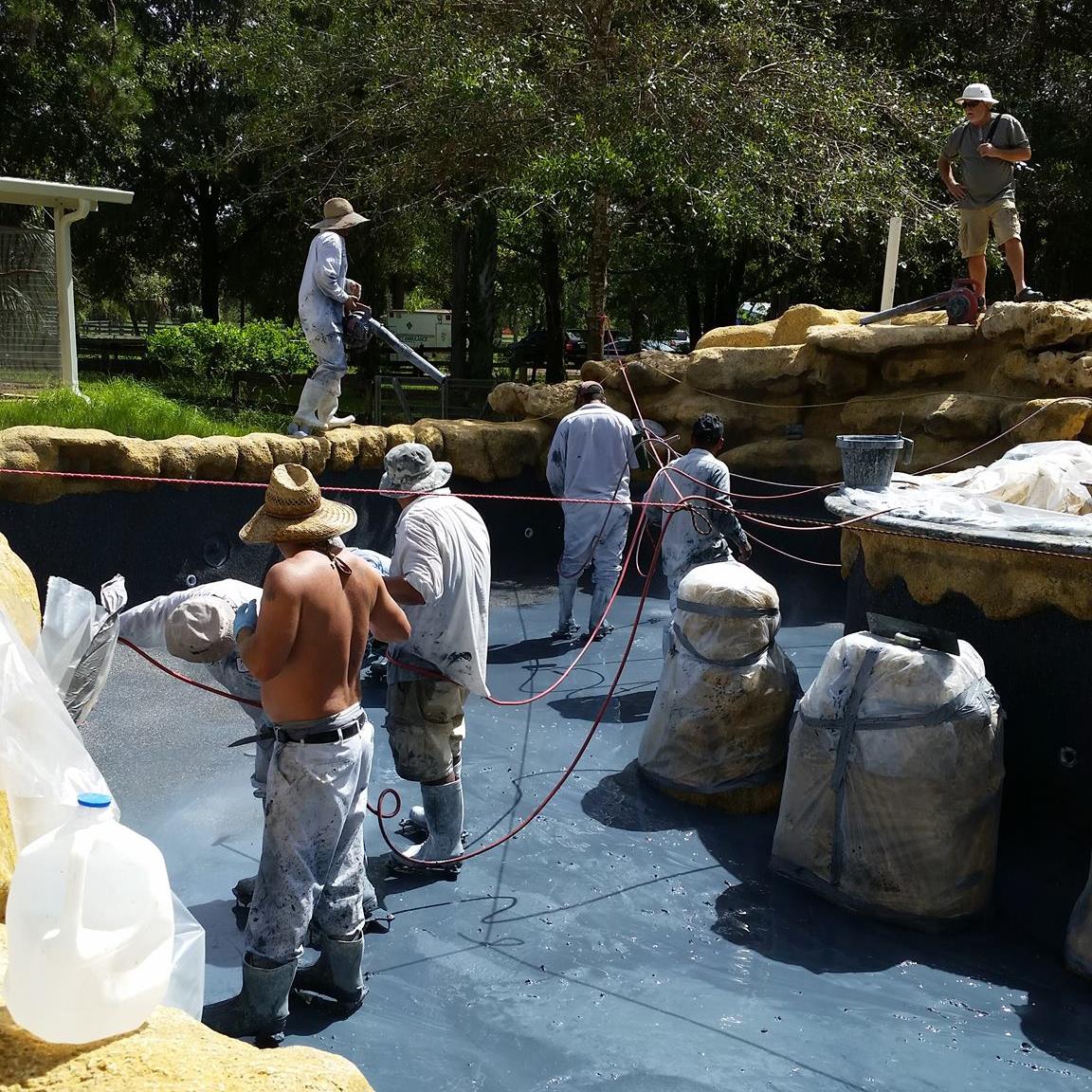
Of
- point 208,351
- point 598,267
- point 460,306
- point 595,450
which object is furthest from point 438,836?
point 460,306


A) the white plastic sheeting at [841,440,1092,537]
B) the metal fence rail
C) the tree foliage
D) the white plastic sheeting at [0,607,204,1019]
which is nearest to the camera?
the white plastic sheeting at [0,607,204,1019]

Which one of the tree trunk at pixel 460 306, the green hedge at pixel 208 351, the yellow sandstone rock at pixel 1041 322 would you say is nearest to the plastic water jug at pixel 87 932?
the yellow sandstone rock at pixel 1041 322

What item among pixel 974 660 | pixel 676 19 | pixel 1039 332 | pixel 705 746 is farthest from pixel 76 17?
pixel 974 660

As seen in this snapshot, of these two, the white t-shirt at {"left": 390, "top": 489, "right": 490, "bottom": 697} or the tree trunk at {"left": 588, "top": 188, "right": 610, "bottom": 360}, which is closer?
the white t-shirt at {"left": 390, "top": 489, "right": 490, "bottom": 697}

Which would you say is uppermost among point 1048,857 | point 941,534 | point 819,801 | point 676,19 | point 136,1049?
point 676,19

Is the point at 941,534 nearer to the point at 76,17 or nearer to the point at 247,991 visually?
the point at 247,991

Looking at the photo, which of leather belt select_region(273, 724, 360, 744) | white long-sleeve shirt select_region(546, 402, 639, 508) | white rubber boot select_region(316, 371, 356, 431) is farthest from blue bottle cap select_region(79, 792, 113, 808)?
white rubber boot select_region(316, 371, 356, 431)

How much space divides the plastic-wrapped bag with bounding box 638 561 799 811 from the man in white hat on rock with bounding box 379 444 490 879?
1242 mm

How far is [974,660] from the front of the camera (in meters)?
4.51

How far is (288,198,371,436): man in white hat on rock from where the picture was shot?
7.51 meters

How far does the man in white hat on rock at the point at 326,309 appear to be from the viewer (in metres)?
7.51

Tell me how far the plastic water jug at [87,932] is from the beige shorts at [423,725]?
2.21 m

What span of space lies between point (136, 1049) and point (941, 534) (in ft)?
12.6

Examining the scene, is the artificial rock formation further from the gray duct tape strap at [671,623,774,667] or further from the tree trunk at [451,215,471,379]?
the tree trunk at [451,215,471,379]
